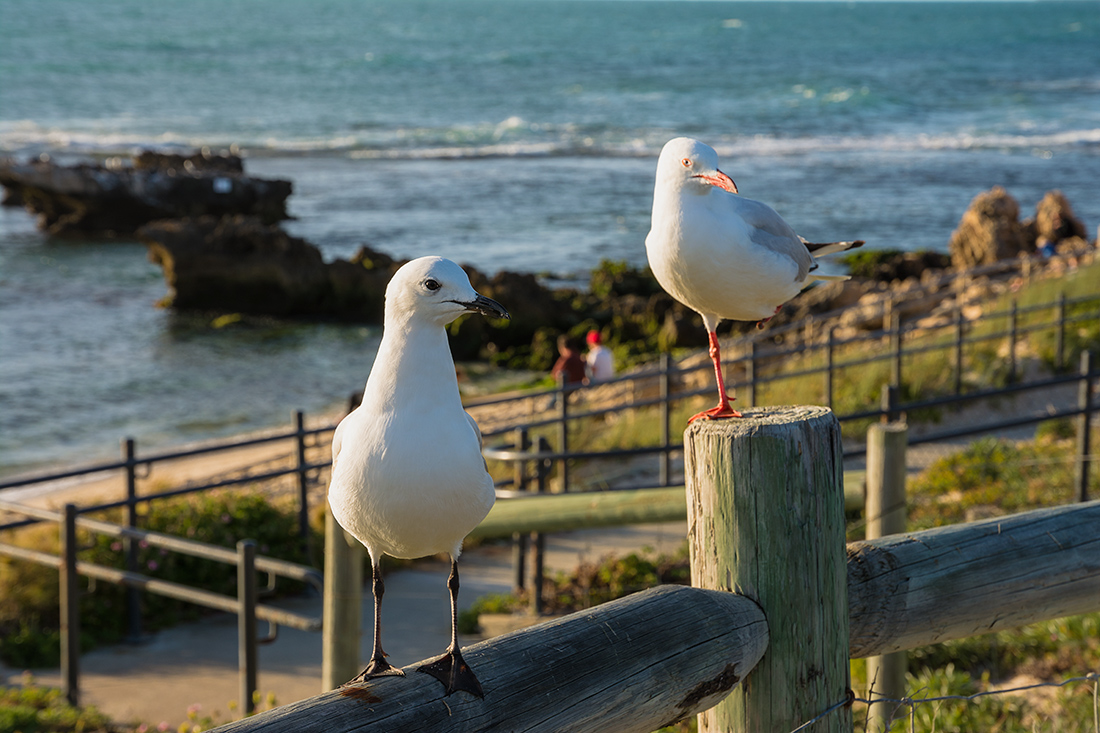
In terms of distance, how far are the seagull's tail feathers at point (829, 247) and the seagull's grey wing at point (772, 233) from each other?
0.06 meters

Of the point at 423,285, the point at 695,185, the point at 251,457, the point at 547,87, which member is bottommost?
the point at 251,457

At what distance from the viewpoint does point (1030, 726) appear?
441 cm

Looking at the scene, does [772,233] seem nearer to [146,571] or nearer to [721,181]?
[721,181]

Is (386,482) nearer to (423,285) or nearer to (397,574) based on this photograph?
(423,285)

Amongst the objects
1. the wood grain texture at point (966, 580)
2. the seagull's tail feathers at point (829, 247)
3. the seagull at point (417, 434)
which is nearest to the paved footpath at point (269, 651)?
the seagull's tail feathers at point (829, 247)

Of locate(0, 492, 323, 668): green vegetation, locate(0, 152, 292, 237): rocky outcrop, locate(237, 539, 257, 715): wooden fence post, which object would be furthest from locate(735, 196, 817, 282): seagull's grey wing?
locate(0, 152, 292, 237): rocky outcrop

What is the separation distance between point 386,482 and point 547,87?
70277 millimetres

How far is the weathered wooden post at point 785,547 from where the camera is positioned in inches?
87.4

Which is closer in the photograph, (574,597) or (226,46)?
(574,597)

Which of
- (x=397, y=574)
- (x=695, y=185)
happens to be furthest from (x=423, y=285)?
(x=397, y=574)

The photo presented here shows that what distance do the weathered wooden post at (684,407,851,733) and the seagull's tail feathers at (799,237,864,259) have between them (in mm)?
572

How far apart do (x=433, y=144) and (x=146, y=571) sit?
43.7m

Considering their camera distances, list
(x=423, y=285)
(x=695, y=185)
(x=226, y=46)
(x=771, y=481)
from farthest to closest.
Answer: (x=226, y=46) < (x=695, y=185) < (x=771, y=481) < (x=423, y=285)

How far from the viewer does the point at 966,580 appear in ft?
7.88
